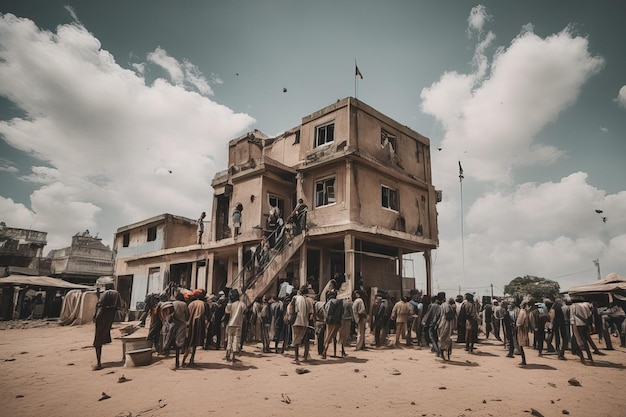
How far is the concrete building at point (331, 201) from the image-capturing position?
16.5 metres

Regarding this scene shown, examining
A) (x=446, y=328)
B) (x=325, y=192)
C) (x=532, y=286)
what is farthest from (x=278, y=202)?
(x=532, y=286)

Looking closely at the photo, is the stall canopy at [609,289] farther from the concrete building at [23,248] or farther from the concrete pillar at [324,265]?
the concrete building at [23,248]

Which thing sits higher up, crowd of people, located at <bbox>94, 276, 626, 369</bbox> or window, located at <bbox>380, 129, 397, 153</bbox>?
window, located at <bbox>380, 129, 397, 153</bbox>

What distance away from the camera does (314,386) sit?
709 centimetres

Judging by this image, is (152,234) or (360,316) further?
(152,234)

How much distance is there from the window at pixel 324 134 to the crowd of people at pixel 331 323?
8.80 meters

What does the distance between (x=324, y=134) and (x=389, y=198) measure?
15.8 ft

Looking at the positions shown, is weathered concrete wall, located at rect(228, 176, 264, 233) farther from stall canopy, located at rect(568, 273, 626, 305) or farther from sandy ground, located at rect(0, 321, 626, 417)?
stall canopy, located at rect(568, 273, 626, 305)

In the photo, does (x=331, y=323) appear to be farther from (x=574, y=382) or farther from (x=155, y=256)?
(x=155, y=256)

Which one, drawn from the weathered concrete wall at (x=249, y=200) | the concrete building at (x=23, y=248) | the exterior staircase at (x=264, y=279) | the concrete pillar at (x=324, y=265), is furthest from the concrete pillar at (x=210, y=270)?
the concrete building at (x=23, y=248)

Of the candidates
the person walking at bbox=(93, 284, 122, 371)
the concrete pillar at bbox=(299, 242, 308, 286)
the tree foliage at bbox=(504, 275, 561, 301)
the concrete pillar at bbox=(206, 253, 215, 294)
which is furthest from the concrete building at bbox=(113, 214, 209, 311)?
the tree foliage at bbox=(504, 275, 561, 301)

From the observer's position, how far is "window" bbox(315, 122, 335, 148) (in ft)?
59.6

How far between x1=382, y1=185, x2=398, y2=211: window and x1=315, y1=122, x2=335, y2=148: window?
378cm

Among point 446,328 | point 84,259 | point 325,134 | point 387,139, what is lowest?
point 446,328
